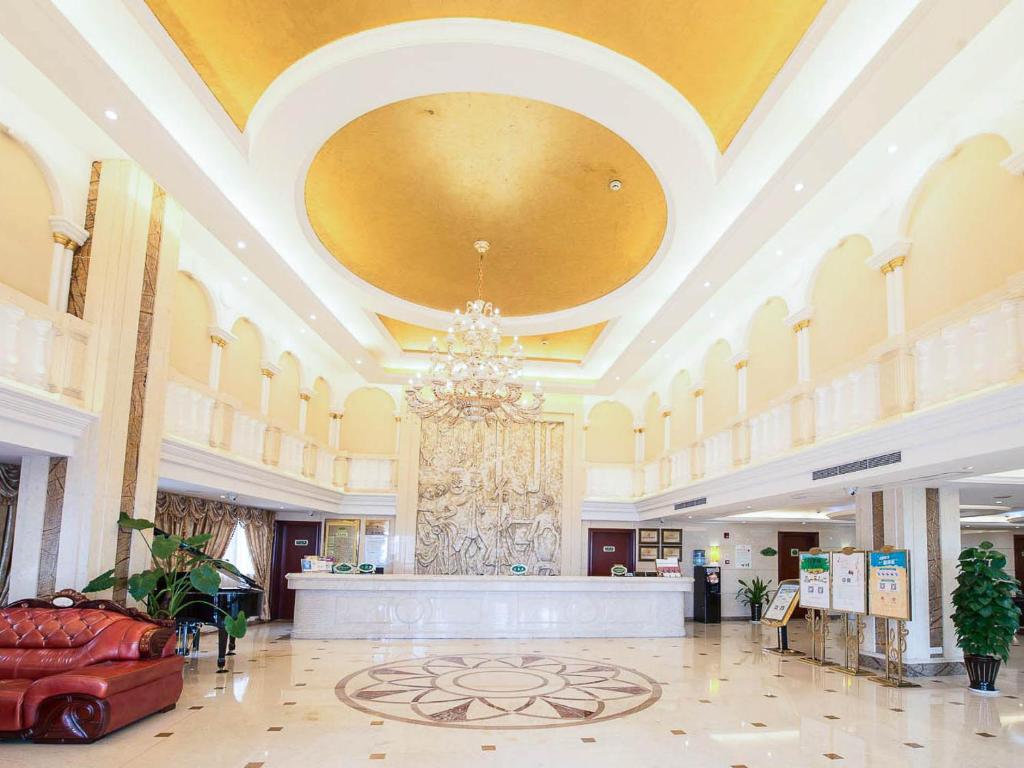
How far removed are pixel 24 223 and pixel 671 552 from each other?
1447 centimetres

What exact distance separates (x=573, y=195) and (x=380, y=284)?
13.8 feet

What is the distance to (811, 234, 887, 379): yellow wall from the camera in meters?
8.74

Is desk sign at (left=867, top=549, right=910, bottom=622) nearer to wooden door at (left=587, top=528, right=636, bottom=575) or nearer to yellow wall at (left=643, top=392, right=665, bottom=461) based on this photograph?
yellow wall at (left=643, top=392, right=665, bottom=461)

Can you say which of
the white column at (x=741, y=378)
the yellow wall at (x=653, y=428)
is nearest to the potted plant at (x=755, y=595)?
the yellow wall at (x=653, y=428)

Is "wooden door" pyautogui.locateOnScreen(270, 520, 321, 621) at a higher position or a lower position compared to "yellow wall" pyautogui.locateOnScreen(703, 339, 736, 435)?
lower

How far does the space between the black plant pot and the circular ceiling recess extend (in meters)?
6.39

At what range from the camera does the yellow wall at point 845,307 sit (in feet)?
28.7

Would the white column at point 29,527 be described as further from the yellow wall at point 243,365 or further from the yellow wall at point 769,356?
the yellow wall at point 769,356

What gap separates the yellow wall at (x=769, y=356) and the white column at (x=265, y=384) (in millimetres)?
8158

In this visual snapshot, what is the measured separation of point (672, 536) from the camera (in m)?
17.5

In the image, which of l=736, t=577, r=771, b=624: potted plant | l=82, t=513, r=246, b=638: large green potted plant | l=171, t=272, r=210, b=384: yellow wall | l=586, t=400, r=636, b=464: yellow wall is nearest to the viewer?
l=82, t=513, r=246, b=638: large green potted plant

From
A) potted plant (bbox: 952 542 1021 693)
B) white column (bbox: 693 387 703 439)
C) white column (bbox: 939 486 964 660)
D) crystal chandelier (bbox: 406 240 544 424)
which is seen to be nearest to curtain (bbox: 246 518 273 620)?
crystal chandelier (bbox: 406 240 544 424)

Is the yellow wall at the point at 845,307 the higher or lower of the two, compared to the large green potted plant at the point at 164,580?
higher

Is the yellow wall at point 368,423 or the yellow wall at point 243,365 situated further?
the yellow wall at point 368,423
